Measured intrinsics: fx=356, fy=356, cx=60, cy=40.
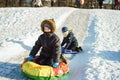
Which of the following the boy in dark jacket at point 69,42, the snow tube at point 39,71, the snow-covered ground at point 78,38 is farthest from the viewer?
the boy in dark jacket at point 69,42

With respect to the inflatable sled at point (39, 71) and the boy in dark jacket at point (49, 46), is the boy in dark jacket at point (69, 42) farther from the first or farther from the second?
the inflatable sled at point (39, 71)

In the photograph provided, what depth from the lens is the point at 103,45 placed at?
1209cm

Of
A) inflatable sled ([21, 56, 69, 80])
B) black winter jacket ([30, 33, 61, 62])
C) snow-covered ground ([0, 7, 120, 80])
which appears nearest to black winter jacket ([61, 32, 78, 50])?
snow-covered ground ([0, 7, 120, 80])

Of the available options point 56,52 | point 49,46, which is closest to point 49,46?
point 49,46

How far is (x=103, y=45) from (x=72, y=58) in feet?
6.44

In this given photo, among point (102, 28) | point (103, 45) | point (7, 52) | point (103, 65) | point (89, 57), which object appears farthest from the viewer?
point (102, 28)

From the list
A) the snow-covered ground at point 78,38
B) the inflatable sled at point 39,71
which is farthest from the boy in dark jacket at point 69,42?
the inflatable sled at point 39,71

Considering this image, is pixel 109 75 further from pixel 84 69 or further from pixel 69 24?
pixel 69 24

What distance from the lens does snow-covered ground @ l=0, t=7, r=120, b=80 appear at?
8.63 meters

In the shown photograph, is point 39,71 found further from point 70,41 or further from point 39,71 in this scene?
point 70,41

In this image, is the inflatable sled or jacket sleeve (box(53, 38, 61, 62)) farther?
jacket sleeve (box(53, 38, 61, 62))

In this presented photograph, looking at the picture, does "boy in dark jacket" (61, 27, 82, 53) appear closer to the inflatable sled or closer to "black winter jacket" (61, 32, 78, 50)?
"black winter jacket" (61, 32, 78, 50)

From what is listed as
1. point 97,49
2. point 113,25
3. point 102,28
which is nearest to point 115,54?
point 97,49

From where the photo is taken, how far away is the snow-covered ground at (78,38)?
28.3ft
